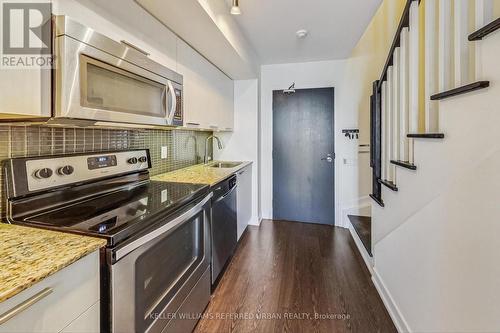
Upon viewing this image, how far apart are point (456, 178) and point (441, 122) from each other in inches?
11.8

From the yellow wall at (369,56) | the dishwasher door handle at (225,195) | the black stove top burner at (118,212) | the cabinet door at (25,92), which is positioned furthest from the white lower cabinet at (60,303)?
the yellow wall at (369,56)

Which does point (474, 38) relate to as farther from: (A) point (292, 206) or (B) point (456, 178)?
(A) point (292, 206)

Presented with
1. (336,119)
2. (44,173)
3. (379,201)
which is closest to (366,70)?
(336,119)

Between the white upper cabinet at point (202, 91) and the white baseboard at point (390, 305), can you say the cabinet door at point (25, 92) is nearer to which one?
the white upper cabinet at point (202, 91)

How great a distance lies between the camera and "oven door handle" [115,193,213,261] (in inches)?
35.8

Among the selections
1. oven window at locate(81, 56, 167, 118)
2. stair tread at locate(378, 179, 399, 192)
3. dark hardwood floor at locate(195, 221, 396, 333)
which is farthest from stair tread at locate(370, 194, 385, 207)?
oven window at locate(81, 56, 167, 118)

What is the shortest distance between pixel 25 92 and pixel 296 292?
6.78ft

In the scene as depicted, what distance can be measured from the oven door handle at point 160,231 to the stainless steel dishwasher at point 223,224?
1.07 ft

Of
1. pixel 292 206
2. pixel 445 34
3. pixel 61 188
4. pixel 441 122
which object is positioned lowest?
pixel 292 206

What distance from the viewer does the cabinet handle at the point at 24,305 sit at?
571 millimetres

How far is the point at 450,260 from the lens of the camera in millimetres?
1095

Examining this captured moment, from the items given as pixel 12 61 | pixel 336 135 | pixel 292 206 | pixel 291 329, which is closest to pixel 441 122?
pixel 291 329

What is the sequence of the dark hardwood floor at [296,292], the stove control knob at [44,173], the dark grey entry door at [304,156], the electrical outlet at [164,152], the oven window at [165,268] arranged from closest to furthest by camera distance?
1. the oven window at [165,268]
2. the stove control knob at [44,173]
3. the dark hardwood floor at [296,292]
4. the electrical outlet at [164,152]
5. the dark grey entry door at [304,156]

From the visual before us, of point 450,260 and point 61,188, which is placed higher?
point 61,188
